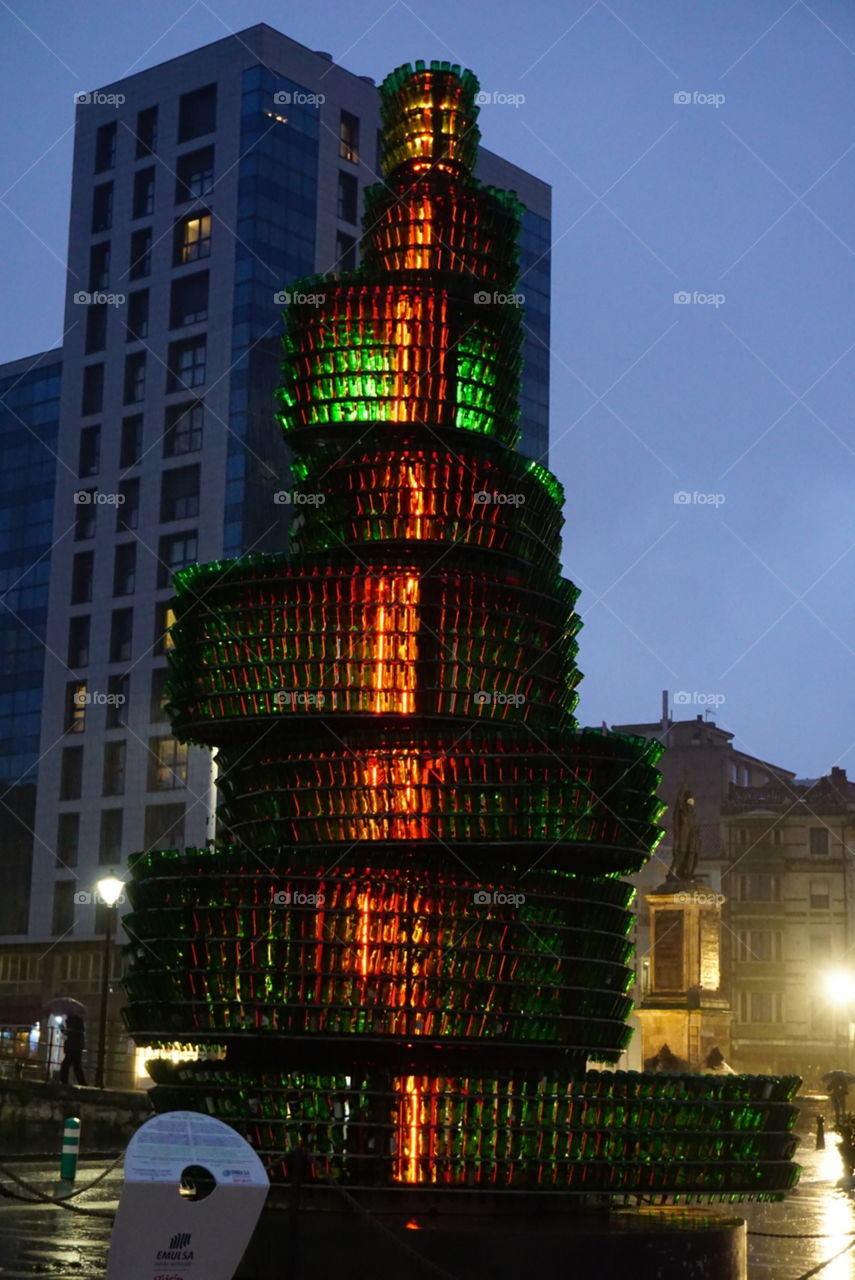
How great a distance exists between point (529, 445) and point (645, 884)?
74.1 ft

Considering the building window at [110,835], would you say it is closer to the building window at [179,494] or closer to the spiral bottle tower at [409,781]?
the building window at [179,494]

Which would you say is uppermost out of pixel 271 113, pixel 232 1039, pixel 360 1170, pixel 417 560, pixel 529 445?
pixel 271 113

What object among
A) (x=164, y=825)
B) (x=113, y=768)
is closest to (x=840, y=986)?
(x=164, y=825)

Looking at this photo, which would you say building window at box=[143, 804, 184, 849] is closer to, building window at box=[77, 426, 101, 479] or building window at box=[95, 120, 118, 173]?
building window at box=[77, 426, 101, 479]

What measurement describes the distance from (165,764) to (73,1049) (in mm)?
33244

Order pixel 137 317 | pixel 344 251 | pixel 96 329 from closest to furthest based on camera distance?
pixel 137 317
pixel 344 251
pixel 96 329

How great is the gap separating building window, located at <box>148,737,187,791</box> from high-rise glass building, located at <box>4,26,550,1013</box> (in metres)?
0.08

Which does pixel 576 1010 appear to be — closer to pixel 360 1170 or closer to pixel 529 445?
pixel 360 1170

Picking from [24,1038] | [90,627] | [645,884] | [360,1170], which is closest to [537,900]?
[360,1170]

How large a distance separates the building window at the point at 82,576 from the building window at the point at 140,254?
1244 cm

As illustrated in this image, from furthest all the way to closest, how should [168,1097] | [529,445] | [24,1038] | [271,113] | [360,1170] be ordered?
1. [529,445]
2. [271,113]
3. [24,1038]
4. [168,1097]
5. [360,1170]

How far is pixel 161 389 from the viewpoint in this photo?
3031 inches

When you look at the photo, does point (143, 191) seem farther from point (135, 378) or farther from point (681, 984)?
point (681, 984)

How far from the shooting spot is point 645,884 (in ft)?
297
